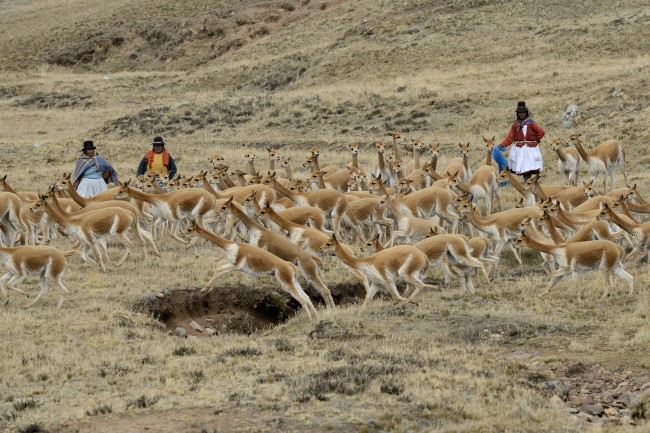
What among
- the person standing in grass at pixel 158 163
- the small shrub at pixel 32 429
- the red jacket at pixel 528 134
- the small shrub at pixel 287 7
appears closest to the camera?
the small shrub at pixel 32 429

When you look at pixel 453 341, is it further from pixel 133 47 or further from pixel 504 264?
pixel 133 47

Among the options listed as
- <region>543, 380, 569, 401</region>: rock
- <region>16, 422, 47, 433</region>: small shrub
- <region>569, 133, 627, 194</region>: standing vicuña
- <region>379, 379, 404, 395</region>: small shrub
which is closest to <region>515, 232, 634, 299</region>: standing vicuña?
<region>543, 380, 569, 401</region>: rock

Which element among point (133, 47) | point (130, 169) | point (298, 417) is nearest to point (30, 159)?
point (130, 169)

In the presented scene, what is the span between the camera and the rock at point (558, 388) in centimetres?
1125

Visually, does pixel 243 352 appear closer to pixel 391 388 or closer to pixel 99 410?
pixel 391 388

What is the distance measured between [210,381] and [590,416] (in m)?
4.17

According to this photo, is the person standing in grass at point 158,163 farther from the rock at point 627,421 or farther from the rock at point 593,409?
the rock at point 627,421

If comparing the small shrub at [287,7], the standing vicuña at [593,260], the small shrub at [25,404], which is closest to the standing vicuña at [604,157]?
the standing vicuña at [593,260]

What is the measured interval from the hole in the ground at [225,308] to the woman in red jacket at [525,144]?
24.0 feet

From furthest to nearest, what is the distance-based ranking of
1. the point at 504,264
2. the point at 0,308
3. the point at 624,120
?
the point at 624,120 → the point at 504,264 → the point at 0,308

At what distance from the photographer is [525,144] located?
2270 cm

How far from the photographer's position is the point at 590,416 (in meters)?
10.7

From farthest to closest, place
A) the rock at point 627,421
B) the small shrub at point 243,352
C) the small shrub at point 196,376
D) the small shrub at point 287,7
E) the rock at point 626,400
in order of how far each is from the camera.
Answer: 1. the small shrub at point 287,7
2. the small shrub at point 243,352
3. the small shrub at point 196,376
4. the rock at point 626,400
5. the rock at point 627,421

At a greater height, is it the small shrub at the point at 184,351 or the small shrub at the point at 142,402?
the small shrub at the point at 142,402
